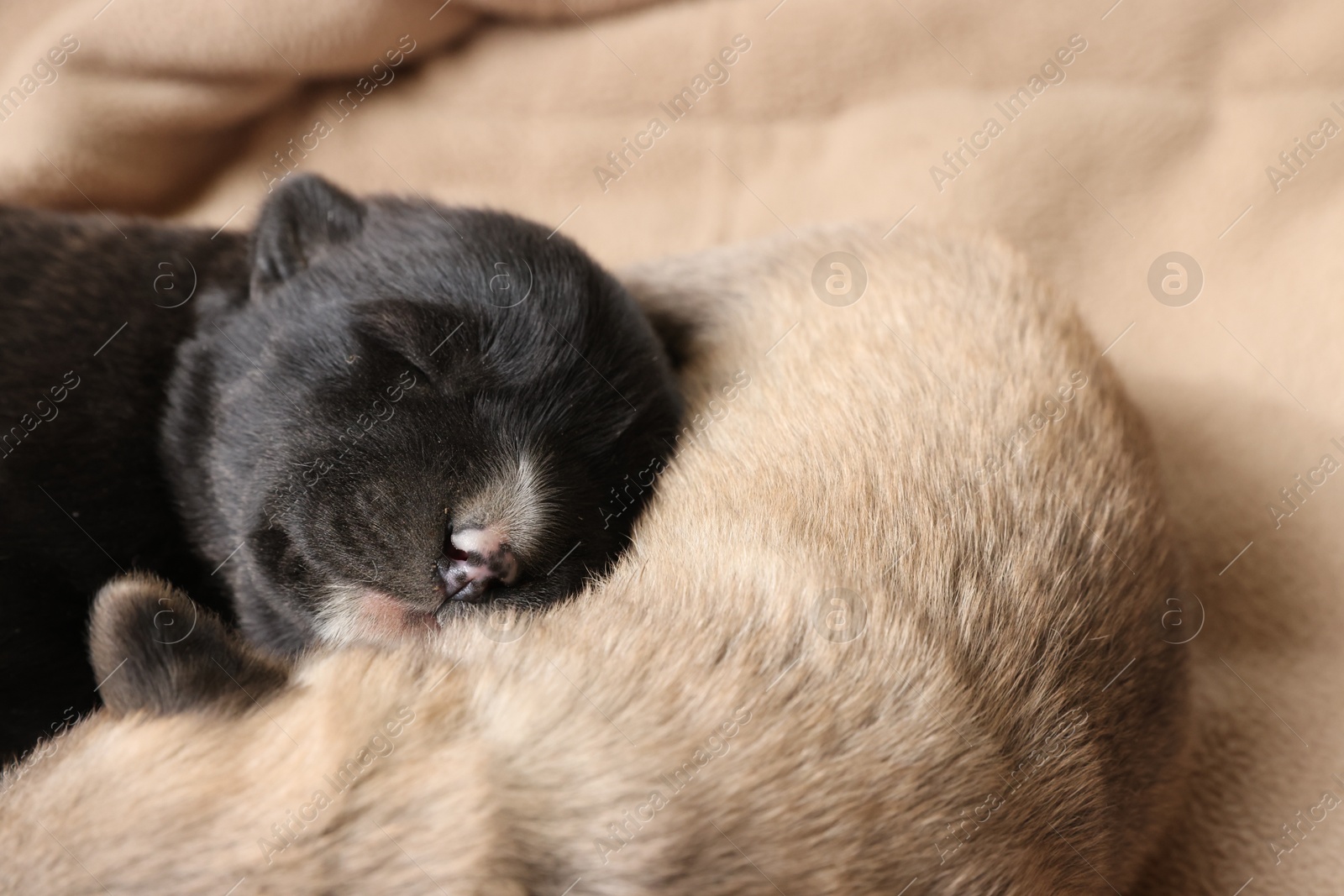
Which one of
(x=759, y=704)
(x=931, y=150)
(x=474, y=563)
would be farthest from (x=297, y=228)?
(x=931, y=150)

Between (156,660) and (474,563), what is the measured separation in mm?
475

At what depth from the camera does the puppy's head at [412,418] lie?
166 centimetres

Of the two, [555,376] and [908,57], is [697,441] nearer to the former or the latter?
[555,376]

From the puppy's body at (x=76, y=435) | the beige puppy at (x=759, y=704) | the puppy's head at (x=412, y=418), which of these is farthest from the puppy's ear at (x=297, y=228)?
the beige puppy at (x=759, y=704)

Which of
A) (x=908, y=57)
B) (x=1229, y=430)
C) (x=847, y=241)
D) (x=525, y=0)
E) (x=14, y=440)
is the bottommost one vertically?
(x=1229, y=430)

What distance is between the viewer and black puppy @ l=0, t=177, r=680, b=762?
5.49ft

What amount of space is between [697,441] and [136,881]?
1183 mm

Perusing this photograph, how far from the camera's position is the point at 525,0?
328 cm

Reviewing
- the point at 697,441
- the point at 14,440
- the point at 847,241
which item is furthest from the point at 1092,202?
the point at 14,440

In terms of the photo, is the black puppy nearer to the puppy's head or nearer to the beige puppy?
the puppy's head

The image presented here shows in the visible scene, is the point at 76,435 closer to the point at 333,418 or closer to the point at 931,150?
the point at 333,418

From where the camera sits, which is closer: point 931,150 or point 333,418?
point 333,418

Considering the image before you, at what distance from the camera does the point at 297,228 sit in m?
2.14

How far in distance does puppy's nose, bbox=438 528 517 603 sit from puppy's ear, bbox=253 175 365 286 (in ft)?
2.74
